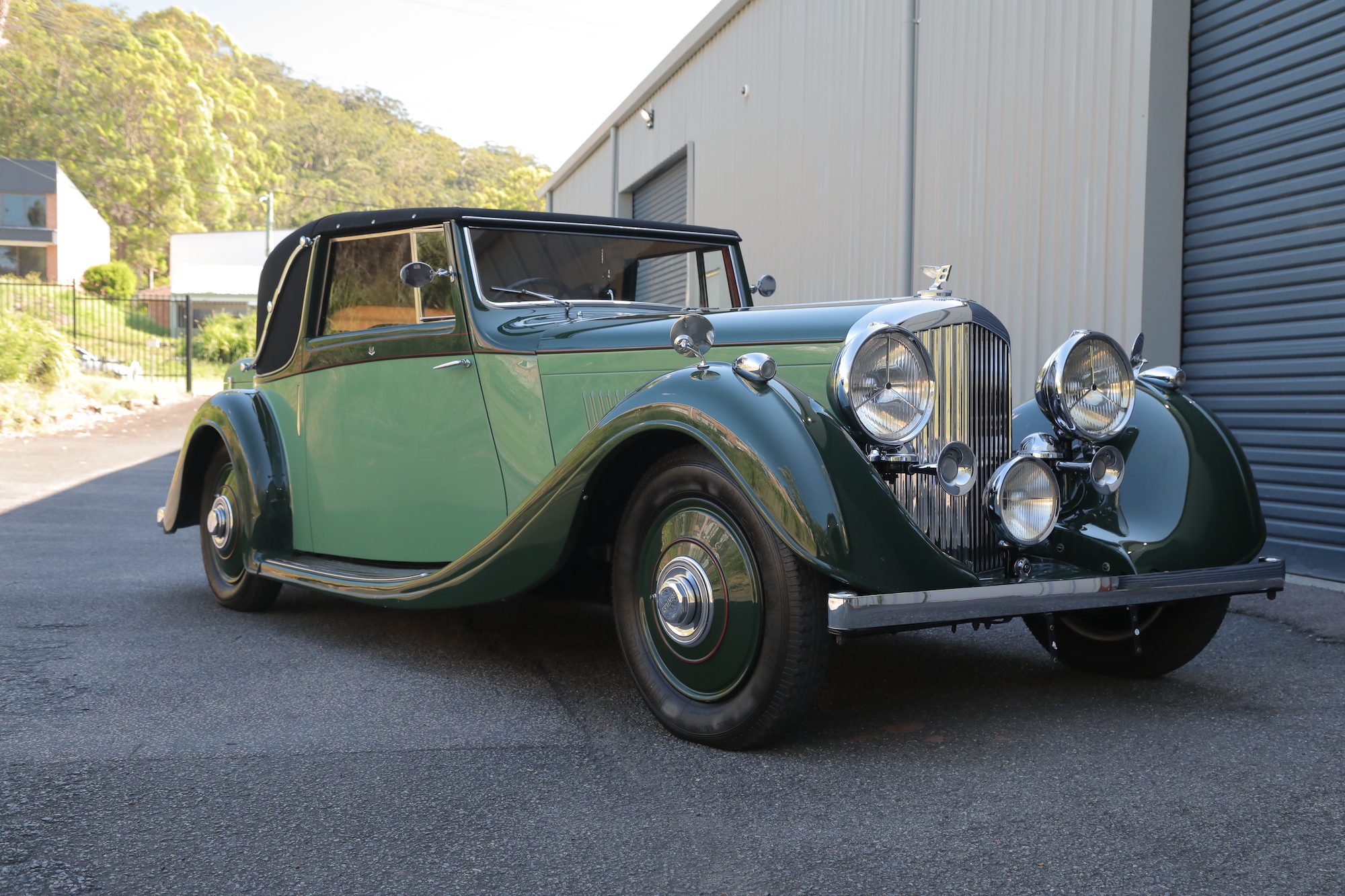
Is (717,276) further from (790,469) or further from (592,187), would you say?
(592,187)

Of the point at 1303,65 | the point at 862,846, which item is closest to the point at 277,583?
the point at 862,846

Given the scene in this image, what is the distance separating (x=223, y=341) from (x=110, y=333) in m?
6.18

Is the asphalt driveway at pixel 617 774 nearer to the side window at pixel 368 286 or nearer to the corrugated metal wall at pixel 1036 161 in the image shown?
the side window at pixel 368 286

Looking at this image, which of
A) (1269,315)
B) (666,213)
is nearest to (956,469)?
(1269,315)

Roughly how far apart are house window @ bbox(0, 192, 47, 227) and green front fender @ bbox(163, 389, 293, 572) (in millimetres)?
45142

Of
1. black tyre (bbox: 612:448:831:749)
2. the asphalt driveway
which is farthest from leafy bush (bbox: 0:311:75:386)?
black tyre (bbox: 612:448:831:749)

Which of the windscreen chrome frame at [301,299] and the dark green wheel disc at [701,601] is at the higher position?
the windscreen chrome frame at [301,299]

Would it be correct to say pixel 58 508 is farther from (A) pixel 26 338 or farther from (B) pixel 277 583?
(A) pixel 26 338

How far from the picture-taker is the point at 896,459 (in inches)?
103

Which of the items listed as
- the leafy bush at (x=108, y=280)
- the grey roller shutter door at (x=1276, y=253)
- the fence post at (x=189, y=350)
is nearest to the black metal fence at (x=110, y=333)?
the fence post at (x=189, y=350)

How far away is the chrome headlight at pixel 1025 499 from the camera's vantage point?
2.70 m

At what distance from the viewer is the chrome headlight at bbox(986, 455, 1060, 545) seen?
270 cm

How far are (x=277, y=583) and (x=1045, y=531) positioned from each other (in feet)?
10.4

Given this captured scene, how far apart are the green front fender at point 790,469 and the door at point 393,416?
847 millimetres
